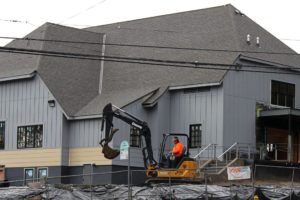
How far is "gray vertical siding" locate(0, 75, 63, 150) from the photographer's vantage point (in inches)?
1682

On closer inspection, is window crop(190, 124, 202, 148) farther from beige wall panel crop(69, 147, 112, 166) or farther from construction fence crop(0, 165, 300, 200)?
construction fence crop(0, 165, 300, 200)

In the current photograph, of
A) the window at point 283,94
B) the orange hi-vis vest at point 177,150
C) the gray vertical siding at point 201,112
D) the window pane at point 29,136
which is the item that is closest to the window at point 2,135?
the window pane at point 29,136

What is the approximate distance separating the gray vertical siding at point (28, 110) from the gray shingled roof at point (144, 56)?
0.68 meters

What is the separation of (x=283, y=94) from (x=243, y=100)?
3.60 m

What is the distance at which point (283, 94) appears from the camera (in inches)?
1705

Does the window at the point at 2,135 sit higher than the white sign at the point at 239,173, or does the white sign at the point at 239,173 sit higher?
the window at the point at 2,135

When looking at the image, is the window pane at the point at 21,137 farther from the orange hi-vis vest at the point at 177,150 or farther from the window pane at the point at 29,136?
the orange hi-vis vest at the point at 177,150

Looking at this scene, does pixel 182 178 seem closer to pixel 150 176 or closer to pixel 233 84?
pixel 150 176

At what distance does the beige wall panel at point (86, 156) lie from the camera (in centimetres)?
4112

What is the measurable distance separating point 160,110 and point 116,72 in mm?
5374

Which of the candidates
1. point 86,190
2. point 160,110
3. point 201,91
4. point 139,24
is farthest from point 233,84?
point 86,190

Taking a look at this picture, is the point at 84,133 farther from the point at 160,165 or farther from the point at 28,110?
the point at 160,165

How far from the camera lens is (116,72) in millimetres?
45812

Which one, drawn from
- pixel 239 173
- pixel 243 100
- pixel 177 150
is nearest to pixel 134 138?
pixel 243 100
